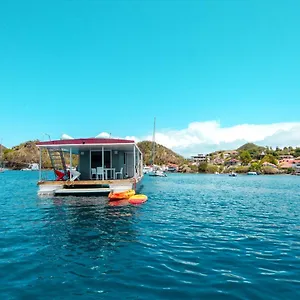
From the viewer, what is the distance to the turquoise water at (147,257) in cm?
572

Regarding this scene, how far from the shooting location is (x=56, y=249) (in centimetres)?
836

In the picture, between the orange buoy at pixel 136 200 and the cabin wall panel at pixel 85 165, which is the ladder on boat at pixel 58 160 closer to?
the cabin wall panel at pixel 85 165

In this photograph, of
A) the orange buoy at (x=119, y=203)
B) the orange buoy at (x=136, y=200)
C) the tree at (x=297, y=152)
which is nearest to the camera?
the orange buoy at (x=119, y=203)

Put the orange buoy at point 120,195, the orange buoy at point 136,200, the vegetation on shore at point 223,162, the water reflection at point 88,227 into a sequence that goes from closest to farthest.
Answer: the water reflection at point 88,227 < the orange buoy at point 136,200 < the orange buoy at point 120,195 < the vegetation on shore at point 223,162

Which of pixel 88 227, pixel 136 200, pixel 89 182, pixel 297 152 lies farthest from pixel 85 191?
pixel 297 152

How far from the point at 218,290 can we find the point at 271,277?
1.63 m

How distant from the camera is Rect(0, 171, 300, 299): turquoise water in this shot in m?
5.72

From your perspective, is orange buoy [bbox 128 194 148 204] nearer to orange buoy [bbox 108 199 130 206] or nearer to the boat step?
orange buoy [bbox 108 199 130 206]

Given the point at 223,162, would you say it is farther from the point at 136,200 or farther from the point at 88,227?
the point at 88,227

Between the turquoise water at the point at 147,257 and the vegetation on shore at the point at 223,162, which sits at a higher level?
the vegetation on shore at the point at 223,162

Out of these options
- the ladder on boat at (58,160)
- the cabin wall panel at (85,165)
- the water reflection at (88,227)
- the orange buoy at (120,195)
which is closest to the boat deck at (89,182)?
the orange buoy at (120,195)

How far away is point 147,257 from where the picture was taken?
25.5 ft

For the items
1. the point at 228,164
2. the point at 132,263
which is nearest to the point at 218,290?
the point at 132,263

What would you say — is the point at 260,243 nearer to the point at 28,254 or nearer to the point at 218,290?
the point at 218,290
